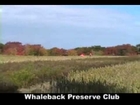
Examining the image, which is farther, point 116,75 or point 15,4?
point 116,75

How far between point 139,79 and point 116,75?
1.55ft

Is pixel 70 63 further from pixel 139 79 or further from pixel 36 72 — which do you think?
pixel 139 79

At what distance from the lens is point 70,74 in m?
6.27

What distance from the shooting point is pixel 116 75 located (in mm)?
6410

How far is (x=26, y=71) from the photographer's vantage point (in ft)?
20.1

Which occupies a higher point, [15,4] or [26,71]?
[15,4]

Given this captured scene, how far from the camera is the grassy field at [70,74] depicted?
5777mm

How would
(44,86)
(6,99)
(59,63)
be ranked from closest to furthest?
(6,99) → (44,86) → (59,63)

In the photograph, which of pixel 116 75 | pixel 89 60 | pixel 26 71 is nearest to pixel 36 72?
pixel 26 71

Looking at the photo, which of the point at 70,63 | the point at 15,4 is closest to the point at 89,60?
the point at 70,63

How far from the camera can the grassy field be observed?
5777 mm

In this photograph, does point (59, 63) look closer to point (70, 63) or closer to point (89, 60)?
point (70, 63)

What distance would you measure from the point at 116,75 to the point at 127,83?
0.33 meters


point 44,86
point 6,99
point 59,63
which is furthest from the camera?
point 59,63
